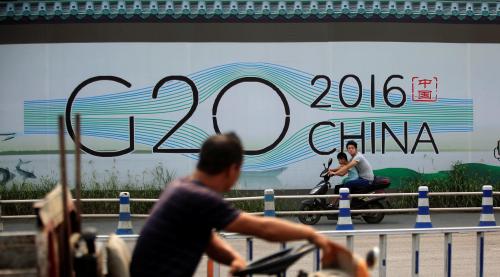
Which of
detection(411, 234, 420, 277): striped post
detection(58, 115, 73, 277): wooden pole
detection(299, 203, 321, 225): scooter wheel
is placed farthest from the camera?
detection(299, 203, 321, 225): scooter wheel

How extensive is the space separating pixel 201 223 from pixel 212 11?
17638mm

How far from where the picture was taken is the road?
11.2 m

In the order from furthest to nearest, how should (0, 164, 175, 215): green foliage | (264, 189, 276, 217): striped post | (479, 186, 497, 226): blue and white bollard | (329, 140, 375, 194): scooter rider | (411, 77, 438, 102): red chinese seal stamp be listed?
(411, 77, 438, 102): red chinese seal stamp → (0, 164, 175, 215): green foliage → (329, 140, 375, 194): scooter rider → (479, 186, 497, 226): blue and white bollard → (264, 189, 276, 217): striped post

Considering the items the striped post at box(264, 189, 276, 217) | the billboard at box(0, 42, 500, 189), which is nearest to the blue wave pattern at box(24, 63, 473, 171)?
the billboard at box(0, 42, 500, 189)

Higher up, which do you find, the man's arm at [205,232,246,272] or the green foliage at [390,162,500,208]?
the man's arm at [205,232,246,272]

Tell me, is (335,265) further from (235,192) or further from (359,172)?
(235,192)

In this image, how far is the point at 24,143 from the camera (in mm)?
21484

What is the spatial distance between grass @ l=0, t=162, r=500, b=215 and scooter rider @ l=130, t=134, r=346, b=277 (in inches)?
600

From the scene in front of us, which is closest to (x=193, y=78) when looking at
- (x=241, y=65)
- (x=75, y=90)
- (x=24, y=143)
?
(x=241, y=65)

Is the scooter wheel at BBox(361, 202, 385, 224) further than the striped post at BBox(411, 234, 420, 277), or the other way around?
the scooter wheel at BBox(361, 202, 385, 224)

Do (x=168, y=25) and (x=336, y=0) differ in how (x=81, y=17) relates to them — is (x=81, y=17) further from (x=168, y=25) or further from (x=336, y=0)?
(x=336, y=0)

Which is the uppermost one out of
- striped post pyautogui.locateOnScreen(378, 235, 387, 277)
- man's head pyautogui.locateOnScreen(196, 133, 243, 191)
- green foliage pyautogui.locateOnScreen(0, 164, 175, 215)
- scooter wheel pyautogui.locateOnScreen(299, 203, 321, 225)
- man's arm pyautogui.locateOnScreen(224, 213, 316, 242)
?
man's head pyautogui.locateOnScreen(196, 133, 243, 191)

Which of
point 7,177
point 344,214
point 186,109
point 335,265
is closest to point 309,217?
point 344,214

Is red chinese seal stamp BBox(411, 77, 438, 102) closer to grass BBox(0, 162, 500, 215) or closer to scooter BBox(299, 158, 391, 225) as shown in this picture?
grass BBox(0, 162, 500, 215)
